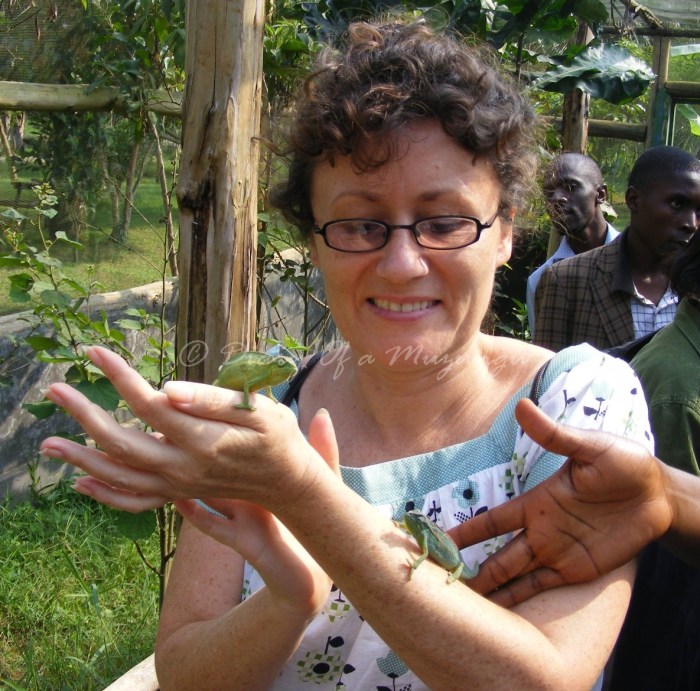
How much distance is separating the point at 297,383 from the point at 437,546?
0.83 meters

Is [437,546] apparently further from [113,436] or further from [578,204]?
[578,204]

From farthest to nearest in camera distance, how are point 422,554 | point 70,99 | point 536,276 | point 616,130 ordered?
point 616,130 < point 536,276 < point 70,99 < point 422,554

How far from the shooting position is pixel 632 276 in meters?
5.02

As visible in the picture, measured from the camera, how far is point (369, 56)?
7.07 feet

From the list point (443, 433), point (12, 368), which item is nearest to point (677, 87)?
point (12, 368)

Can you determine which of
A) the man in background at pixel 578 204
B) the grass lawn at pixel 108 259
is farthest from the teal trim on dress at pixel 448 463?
the grass lawn at pixel 108 259

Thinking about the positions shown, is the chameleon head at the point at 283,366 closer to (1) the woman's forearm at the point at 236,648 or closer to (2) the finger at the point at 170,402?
(2) the finger at the point at 170,402

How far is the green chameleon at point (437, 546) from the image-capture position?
1.70m

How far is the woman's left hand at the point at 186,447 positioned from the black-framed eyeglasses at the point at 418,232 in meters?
0.67

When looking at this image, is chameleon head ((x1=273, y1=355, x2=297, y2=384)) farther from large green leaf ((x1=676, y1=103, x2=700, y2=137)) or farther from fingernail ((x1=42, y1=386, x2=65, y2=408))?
large green leaf ((x1=676, y1=103, x2=700, y2=137))

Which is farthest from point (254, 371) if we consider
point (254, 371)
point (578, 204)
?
point (578, 204)

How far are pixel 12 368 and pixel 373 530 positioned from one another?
423cm

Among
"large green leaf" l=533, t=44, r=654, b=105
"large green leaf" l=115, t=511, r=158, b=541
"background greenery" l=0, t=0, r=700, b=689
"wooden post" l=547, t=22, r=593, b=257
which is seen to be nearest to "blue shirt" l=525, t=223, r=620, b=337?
"background greenery" l=0, t=0, r=700, b=689

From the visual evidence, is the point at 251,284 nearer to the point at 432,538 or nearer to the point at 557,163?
the point at 432,538
